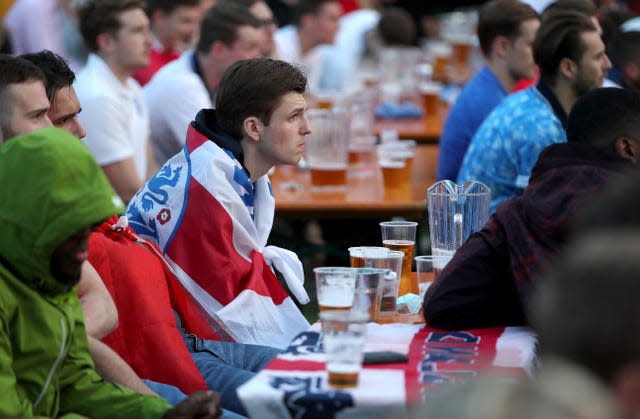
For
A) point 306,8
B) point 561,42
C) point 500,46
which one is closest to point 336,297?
point 561,42

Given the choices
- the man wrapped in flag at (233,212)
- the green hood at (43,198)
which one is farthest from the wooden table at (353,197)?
the green hood at (43,198)

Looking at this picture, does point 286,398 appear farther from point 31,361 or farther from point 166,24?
point 166,24

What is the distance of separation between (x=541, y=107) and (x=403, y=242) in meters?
1.45

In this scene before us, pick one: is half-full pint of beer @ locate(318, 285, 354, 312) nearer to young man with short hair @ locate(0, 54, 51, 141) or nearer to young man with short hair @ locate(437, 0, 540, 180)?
young man with short hair @ locate(0, 54, 51, 141)

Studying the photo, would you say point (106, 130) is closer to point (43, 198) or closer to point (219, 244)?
point (219, 244)

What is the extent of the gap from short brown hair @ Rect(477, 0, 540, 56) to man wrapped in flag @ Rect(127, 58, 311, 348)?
2271 mm

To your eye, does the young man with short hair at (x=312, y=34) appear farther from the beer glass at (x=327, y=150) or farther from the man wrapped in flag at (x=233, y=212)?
the man wrapped in flag at (x=233, y=212)

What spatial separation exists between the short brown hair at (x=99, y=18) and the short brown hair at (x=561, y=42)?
222cm

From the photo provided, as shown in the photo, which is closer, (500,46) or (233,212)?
(233,212)

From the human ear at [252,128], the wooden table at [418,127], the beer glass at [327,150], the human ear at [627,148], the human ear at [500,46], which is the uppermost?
the human ear at [627,148]

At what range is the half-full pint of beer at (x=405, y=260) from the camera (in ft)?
10.6

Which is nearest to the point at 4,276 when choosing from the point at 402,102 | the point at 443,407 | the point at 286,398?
the point at 286,398

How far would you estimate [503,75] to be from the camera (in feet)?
18.5

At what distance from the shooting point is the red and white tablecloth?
2.21 m
